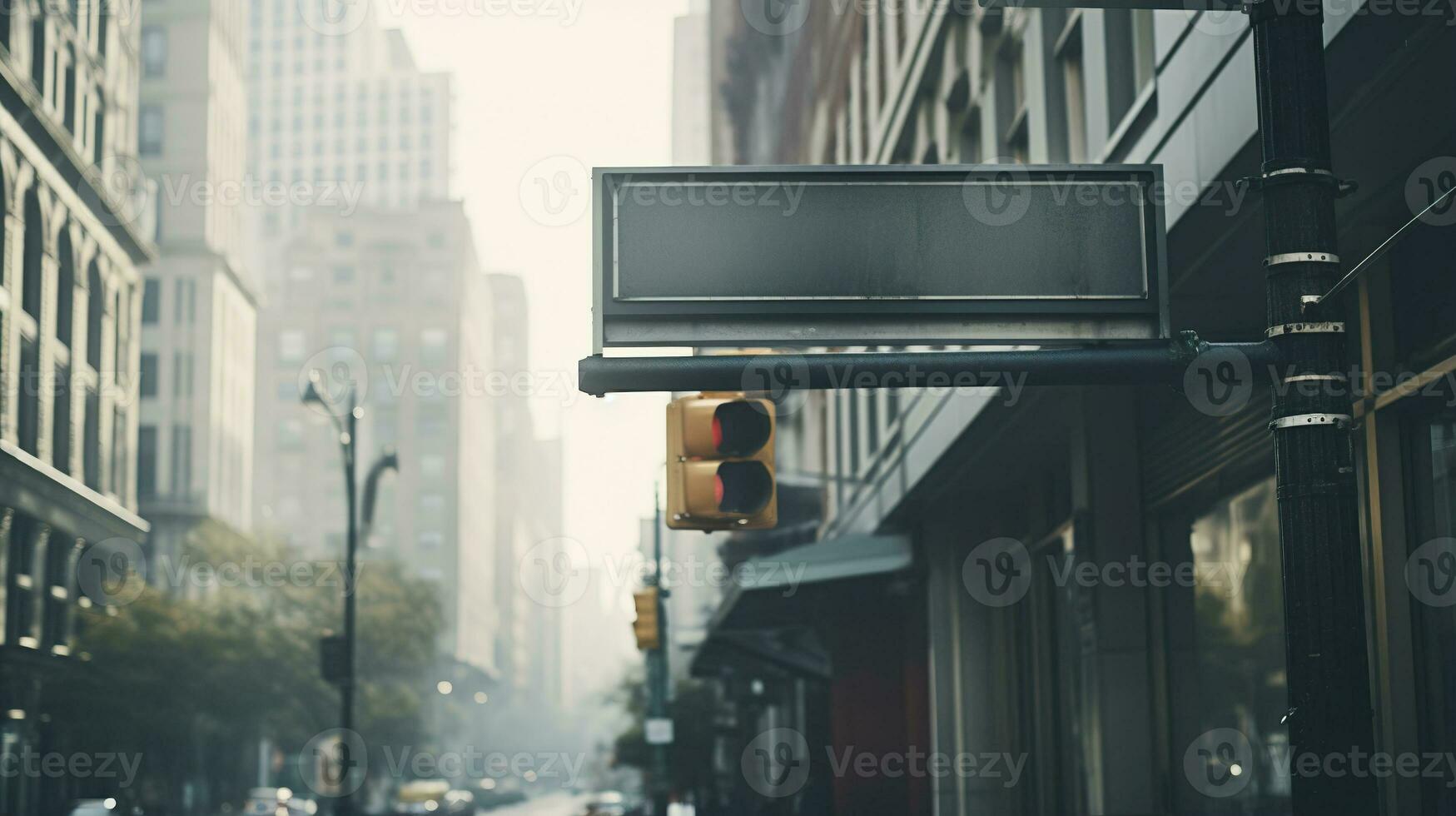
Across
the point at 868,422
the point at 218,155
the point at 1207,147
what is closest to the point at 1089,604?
the point at 1207,147

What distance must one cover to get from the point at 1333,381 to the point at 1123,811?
978 cm

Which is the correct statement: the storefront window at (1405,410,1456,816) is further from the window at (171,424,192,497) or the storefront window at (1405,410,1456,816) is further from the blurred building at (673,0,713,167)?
the blurred building at (673,0,713,167)

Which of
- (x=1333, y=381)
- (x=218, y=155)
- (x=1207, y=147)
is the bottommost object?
(x=1333, y=381)

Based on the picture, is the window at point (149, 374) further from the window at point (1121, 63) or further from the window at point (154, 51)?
the window at point (1121, 63)

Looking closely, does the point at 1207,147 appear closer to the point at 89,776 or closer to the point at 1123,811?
the point at 1123,811

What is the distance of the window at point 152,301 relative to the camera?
9450cm

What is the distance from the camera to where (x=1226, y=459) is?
1292 centimetres

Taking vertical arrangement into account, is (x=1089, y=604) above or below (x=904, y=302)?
below

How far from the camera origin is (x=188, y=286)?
94.6 meters

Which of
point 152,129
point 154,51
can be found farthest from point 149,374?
point 154,51

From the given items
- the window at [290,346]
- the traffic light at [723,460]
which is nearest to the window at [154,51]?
the window at [290,346]

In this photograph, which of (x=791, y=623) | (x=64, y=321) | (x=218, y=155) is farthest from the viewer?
(x=218, y=155)

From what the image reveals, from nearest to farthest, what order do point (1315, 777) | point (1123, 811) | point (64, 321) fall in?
point (1315, 777) < point (1123, 811) < point (64, 321)

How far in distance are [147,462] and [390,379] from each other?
5190 cm
